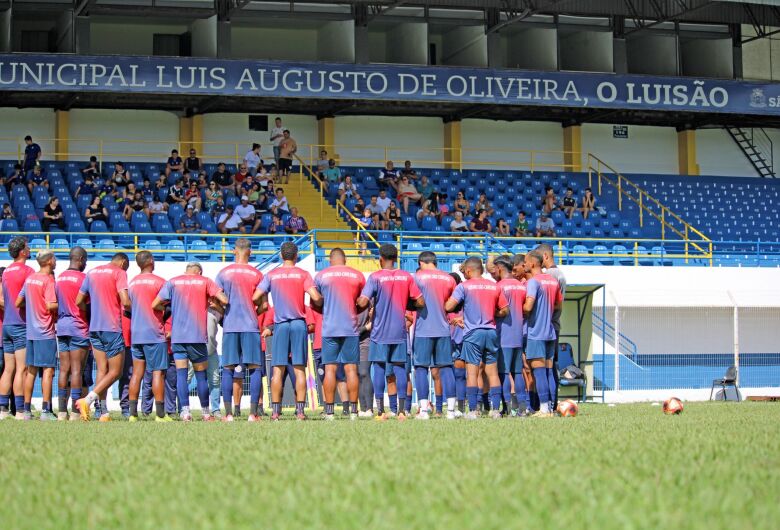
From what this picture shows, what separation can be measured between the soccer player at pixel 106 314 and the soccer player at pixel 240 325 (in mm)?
1155

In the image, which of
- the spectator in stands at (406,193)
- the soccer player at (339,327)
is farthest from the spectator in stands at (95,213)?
the soccer player at (339,327)

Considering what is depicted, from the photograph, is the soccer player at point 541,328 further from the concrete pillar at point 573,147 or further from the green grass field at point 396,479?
the concrete pillar at point 573,147

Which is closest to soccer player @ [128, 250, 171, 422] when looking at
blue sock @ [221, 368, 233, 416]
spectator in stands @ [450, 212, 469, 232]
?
blue sock @ [221, 368, 233, 416]

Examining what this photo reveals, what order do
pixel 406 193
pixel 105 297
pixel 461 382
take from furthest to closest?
pixel 406 193
pixel 461 382
pixel 105 297

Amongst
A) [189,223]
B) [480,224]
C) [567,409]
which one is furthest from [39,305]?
[480,224]

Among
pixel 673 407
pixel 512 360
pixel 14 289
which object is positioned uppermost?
pixel 14 289

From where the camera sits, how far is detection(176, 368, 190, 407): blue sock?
1188cm

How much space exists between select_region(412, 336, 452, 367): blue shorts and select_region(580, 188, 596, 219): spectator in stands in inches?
750

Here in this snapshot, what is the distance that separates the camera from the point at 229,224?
2556 cm

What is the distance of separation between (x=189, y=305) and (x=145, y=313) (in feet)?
1.64

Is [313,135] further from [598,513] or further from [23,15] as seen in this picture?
[598,513]

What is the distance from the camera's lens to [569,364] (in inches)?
765

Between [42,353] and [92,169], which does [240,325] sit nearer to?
[42,353]

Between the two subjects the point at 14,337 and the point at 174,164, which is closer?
the point at 14,337
